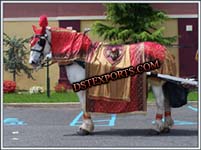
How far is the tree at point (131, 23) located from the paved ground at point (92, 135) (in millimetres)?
5049

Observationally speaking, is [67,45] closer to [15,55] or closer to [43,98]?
[43,98]

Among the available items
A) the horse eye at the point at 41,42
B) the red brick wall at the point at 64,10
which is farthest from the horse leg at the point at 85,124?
the red brick wall at the point at 64,10

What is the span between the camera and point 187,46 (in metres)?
20.9

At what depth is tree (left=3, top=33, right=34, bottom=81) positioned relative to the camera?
20438mm

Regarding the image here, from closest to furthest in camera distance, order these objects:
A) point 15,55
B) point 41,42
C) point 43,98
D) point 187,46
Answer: point 41,42, point 43,98, point 15,55, point 187,46

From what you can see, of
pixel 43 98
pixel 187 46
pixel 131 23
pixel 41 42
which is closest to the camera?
pixel 41 42

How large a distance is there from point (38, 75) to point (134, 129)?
10.6 meters

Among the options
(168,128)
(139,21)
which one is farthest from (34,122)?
(139,21)

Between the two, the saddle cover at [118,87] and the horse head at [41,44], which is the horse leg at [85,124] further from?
the horse head at [41,44]

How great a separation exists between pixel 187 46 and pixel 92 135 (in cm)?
1173

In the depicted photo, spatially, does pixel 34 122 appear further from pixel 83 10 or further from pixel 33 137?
pixel 83 10

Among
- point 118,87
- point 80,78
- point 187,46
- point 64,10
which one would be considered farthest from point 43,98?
point 118,87

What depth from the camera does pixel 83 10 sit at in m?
20.9

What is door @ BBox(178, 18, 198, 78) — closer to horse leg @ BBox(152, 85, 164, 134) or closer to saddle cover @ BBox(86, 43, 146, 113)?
horse leg @ BBox(152, 85, 164, 134)
